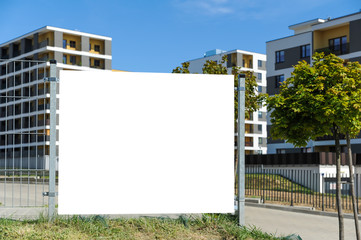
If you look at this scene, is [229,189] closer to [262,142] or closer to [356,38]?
[356,38]

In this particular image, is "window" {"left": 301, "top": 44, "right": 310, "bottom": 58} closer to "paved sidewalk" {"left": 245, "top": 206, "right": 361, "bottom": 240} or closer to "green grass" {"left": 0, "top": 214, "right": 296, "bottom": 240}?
"paved sidewalk" {"left": 245, "top": 206, "right": 361, "bottom": 240}

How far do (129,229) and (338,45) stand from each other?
42.0 meters

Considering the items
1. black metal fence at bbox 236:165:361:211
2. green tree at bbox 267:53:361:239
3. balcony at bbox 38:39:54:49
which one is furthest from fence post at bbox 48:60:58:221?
balcony at bbox 38:39:54:49

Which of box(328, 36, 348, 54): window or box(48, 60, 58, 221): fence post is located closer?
box(48, 60, 58, 221): fence post

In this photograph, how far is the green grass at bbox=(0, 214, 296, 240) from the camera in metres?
6.55

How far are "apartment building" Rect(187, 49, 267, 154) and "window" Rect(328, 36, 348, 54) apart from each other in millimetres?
37517

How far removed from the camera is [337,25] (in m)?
44.8

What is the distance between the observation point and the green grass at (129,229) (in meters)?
6.55

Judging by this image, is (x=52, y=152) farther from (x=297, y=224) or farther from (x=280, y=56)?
(x=280, y=56)

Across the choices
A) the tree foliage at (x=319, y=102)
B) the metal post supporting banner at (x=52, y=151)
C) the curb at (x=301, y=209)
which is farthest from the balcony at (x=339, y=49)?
the metal post supporting banner at (x=52, y=151)

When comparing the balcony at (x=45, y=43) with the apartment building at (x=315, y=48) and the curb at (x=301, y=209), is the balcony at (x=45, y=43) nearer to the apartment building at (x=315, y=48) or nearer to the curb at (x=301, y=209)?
the apartment building at (x=315, y=48)

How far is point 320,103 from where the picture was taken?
33.3 feet

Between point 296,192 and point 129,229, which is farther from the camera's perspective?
point 296,192

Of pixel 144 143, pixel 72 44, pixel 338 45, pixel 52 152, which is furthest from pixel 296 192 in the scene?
pixel 72 44
